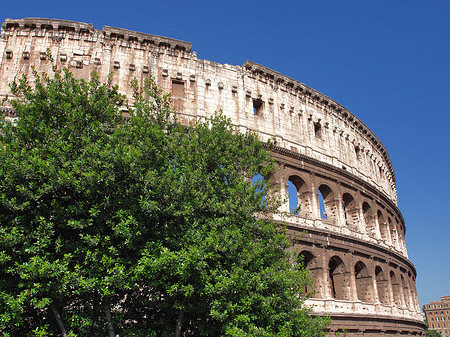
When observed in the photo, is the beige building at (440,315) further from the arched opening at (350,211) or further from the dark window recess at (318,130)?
the dark window recess at (318,130)

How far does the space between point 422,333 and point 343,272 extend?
11937 mm

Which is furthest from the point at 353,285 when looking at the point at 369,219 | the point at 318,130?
the point at 318,130

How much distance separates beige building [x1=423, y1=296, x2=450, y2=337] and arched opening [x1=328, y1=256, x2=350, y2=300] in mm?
100578

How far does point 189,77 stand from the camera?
2050 centimetres

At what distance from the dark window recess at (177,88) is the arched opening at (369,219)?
46.7ft

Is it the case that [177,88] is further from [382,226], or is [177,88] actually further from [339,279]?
[382,226]

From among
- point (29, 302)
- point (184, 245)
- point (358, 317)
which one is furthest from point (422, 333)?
point (29, 302)

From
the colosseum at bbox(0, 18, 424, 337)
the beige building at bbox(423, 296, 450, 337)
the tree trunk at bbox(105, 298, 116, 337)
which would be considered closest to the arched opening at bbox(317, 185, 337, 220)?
the colosseum at bbox(0, 18, 424, 337)

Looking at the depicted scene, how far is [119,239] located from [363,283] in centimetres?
1664

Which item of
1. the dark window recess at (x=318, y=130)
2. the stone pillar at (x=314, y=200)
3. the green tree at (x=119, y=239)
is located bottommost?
the green tree at (x=119, y=239)

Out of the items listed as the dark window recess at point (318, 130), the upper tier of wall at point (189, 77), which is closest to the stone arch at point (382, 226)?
the upper tier of wall at point (189, 77)

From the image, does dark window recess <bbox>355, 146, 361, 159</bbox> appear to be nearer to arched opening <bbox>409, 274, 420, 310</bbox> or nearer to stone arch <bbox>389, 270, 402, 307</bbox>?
stone arch <bbox>389, 270, 402, 307</bbox>

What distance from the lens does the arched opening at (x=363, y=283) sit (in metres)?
22.2

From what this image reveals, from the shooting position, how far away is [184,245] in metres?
10.7
